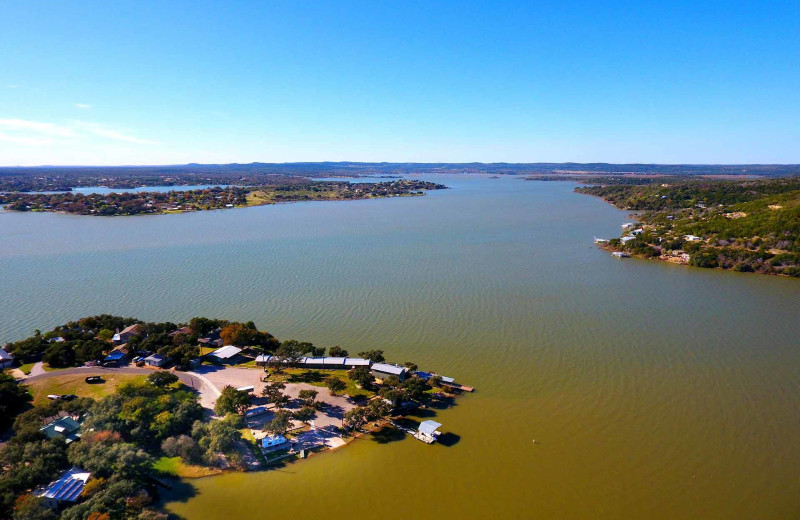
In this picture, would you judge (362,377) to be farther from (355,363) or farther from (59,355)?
(59,355)

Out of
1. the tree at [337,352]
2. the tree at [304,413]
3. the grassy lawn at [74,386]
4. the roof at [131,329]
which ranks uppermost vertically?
the roof at [131,329]

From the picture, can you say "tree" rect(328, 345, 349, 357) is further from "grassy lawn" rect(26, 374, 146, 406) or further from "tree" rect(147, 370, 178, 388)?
"grassy lawn" rect(26, 374, 146, 406)

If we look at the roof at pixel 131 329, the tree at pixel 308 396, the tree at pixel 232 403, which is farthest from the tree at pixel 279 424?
the roof at pixel 131 329

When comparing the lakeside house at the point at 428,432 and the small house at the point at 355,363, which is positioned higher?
the small house at the point at 355,363

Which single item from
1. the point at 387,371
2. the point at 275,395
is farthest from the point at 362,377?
the point at 275,395

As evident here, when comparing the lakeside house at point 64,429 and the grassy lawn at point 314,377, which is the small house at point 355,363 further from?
the lakeside house at point 64,429

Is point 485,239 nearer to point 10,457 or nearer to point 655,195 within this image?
point 10,457
